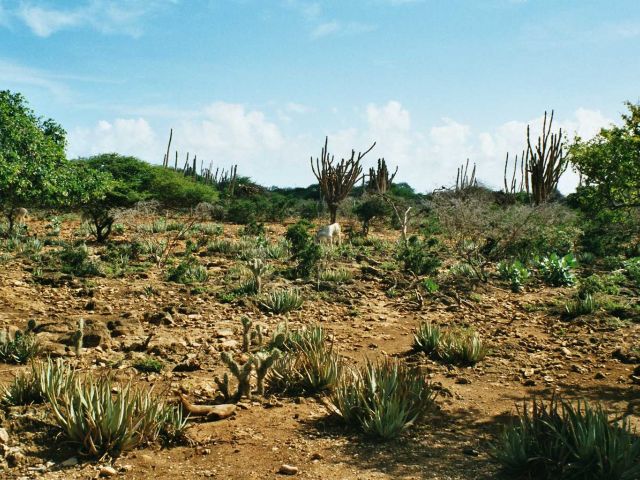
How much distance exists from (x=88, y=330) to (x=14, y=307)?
2.48m

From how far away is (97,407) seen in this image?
15.6 feet

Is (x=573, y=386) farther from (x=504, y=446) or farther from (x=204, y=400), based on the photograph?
(x=204, y=400)

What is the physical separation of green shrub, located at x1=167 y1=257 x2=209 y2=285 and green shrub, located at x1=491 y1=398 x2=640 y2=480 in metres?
8.25

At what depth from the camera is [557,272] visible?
12.9 metres

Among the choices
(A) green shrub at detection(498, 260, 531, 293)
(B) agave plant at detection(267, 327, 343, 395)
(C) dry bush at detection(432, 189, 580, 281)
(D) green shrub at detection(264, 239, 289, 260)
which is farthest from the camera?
(D) green shrub at detection(264, 239, 289, 260)

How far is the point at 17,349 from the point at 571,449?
588 centimetres

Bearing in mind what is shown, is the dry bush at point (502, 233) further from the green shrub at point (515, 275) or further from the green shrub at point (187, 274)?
the green shrub at point (187, 274)

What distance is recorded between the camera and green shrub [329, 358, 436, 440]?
5.11 metres

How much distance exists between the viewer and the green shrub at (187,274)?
38.6 ft

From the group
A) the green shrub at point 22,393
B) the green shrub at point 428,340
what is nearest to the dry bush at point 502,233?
the green shrub at point 428,340

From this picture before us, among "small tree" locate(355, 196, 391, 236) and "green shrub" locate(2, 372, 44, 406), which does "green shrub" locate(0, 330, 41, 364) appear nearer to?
"green shrub" locate(2, 372, 44, 406)

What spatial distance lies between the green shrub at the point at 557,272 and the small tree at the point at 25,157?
414 inches

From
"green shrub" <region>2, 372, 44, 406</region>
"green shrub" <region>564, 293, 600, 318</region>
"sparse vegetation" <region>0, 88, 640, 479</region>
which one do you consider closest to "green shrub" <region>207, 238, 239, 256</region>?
"sparse vegetation" <region>0, 88, 640, 479</region>

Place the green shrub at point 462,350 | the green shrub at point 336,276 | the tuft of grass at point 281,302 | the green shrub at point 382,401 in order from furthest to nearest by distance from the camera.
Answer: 1. the green shrub at point 336,276
2. the tuft of grass at point 281,302
3. the green shrub at point 462,350
4. the green shrub at point 382,401
